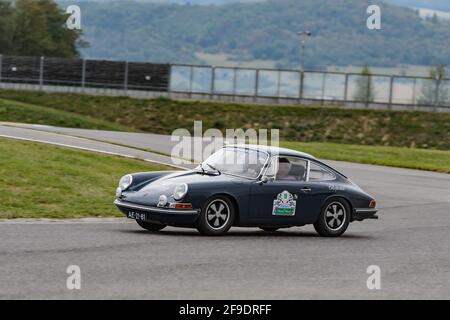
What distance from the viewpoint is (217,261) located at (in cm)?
1131

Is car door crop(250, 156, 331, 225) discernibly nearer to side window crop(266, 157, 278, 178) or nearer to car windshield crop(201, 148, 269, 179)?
side window crop(266, 157, 278, 178)

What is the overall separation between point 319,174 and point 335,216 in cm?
69

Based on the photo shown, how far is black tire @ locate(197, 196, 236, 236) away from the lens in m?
13.5

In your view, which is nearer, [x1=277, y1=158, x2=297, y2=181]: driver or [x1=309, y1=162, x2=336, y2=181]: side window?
[x1=277, y1=158, x2=297, y2=181]: driver

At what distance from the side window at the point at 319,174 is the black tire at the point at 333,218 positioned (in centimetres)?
38

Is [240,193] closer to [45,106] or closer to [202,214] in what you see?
[202,214]

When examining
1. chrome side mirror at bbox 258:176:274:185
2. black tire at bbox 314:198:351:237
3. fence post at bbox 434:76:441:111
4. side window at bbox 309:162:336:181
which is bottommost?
black tire at bbox 314:198:351:237

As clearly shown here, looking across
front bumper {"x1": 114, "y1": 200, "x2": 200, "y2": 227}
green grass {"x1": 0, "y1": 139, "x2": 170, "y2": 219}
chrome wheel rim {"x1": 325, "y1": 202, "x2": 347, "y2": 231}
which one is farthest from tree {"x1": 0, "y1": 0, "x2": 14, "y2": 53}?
front bumper {"x1": 114, "y1": 200, "x2": 200, "y2": 227}

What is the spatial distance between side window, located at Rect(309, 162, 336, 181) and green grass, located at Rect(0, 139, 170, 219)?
358 centimetres

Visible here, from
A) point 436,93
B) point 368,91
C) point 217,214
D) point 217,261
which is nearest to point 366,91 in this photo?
point 368,91

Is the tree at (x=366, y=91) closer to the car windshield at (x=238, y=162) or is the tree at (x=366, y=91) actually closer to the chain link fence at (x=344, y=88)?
the chain link fence at (x=344, y=88)

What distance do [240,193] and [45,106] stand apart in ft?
189

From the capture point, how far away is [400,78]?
70.9m

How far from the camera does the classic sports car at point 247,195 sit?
1348 centimetres
